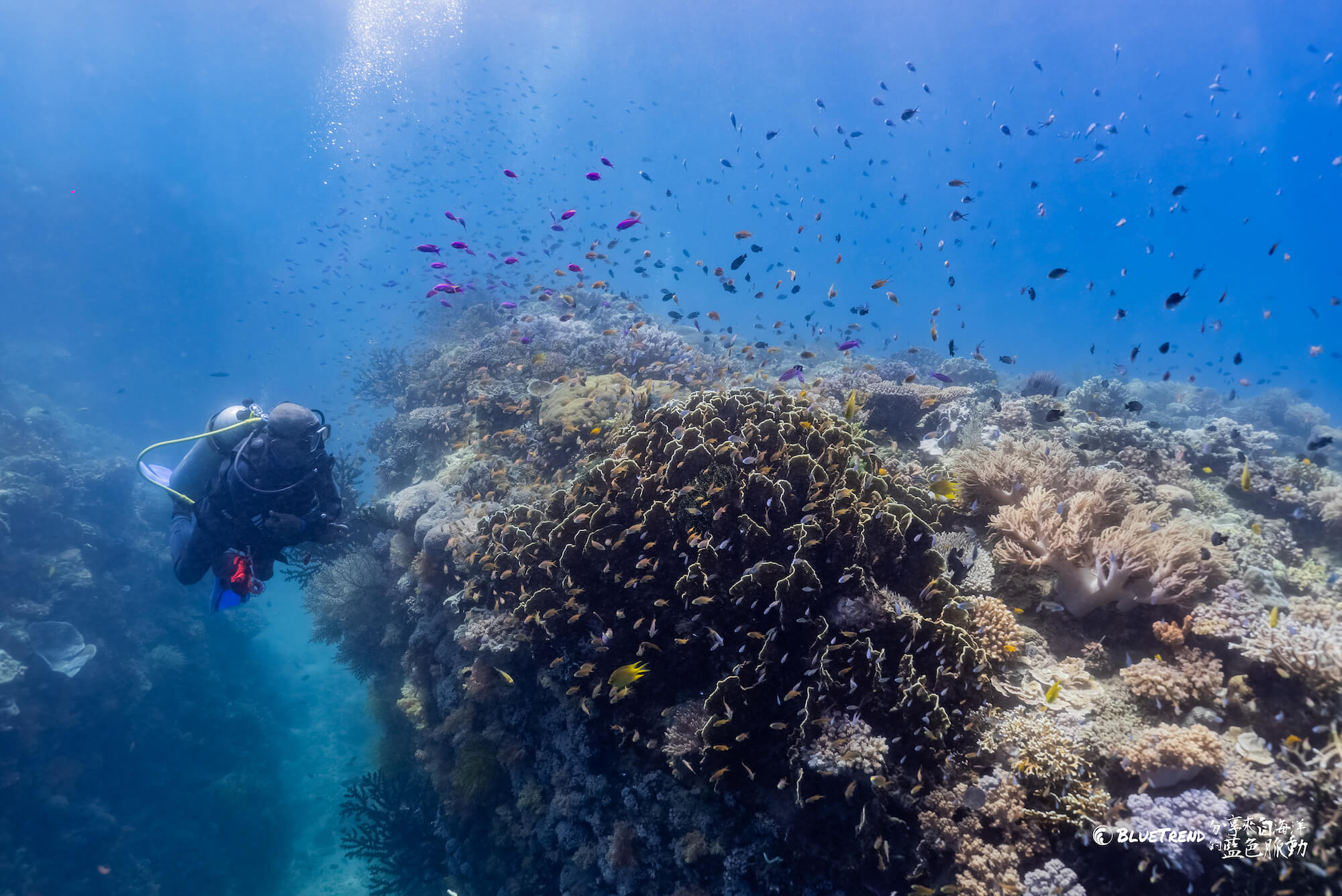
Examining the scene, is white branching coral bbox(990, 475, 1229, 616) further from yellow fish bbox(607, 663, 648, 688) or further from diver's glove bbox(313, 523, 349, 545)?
diver's glove bbox(313, 523, 349, 545)

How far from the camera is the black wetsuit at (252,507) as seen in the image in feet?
22.1

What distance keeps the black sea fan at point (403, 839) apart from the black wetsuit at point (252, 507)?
466 centimetres

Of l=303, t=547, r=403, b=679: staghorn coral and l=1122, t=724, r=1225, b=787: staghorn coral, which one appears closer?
l=1122, t=724, r=1225, b=787: staghorn coral

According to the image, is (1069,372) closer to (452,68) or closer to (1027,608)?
(1027,608)

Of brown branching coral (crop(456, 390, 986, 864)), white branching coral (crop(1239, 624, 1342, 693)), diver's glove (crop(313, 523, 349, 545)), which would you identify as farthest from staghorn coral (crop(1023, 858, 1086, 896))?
diver's glove (crop(313, 523, 349, 545))

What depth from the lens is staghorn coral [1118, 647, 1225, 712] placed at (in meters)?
3.86

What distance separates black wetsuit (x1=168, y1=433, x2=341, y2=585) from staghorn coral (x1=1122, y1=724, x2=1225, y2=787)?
885 cm

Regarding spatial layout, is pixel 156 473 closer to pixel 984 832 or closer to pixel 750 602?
pixel 750 602

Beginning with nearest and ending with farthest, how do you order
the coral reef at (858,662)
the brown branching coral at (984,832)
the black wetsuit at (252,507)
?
the brown branching coral at (984,832) < the coral reef at (858,662) < the black wetsuit at (252,507)

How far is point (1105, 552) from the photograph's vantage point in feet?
14.8

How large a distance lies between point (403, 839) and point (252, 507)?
19.6 ft

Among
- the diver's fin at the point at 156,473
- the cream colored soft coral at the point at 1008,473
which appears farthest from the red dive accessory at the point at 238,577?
the cream colored soft coral at the point at 1008,473

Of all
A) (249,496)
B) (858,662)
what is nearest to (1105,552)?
(858,662)

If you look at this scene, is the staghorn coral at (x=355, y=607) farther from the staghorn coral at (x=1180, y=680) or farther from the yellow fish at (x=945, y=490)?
the staghorn coral at (x=1180, y=680)
